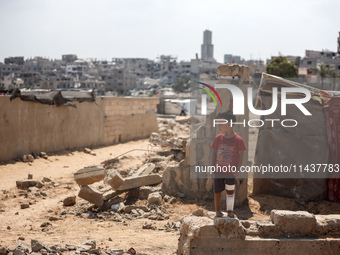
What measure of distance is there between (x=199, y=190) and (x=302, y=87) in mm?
2950

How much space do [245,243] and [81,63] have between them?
97.3 m

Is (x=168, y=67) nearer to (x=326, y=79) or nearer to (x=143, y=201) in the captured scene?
(x=326, y=79)

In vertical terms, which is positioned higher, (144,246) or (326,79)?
(326,79)

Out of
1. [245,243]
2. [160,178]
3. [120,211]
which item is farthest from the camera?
[160,178]

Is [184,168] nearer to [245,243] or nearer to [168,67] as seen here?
[245,243]

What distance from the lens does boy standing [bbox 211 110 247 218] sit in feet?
16.8

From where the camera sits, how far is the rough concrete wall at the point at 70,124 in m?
12.4

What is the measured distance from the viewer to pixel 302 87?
825 centimetres

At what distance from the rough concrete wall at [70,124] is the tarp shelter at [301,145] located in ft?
24.6

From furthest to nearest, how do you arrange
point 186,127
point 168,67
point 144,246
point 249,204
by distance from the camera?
point 168,67
point 186,127
point 249,204
point 144,246

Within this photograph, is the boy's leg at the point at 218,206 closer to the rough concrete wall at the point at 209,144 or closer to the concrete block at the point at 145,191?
the rough concrete wall at the point at 209,144

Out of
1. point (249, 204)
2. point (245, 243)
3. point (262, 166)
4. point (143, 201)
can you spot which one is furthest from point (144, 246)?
point (262, 166)

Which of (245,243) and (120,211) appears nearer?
(245,243)

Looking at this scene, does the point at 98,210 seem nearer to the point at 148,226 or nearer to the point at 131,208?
the point at 131,208
